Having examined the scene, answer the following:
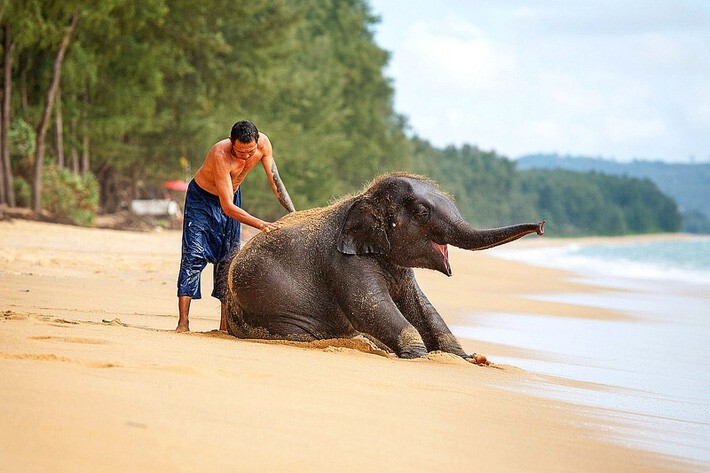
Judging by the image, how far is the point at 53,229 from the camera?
21500 mm

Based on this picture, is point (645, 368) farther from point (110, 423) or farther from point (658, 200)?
point (658, 200)

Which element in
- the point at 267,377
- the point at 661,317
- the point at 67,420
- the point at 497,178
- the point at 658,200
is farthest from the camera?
the point at 658,200

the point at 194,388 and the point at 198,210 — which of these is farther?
the point at 198,210

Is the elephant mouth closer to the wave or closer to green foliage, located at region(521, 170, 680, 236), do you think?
the wave

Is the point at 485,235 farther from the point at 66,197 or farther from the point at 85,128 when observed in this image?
the point at 85,128

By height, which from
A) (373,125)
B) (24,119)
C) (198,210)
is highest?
(373,125)

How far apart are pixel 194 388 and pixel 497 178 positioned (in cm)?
14592

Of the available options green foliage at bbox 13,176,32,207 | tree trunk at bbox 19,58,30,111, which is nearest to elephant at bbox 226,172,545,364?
green foliage at bbox 13,176,32,207

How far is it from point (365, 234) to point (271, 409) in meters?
3.03

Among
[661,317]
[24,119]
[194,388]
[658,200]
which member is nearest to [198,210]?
[194,388]

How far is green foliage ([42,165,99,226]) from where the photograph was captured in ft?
88.6

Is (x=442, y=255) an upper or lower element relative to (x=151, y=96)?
lower

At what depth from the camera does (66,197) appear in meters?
27.2

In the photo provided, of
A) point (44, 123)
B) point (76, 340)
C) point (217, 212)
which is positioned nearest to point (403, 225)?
point (217, 212)
